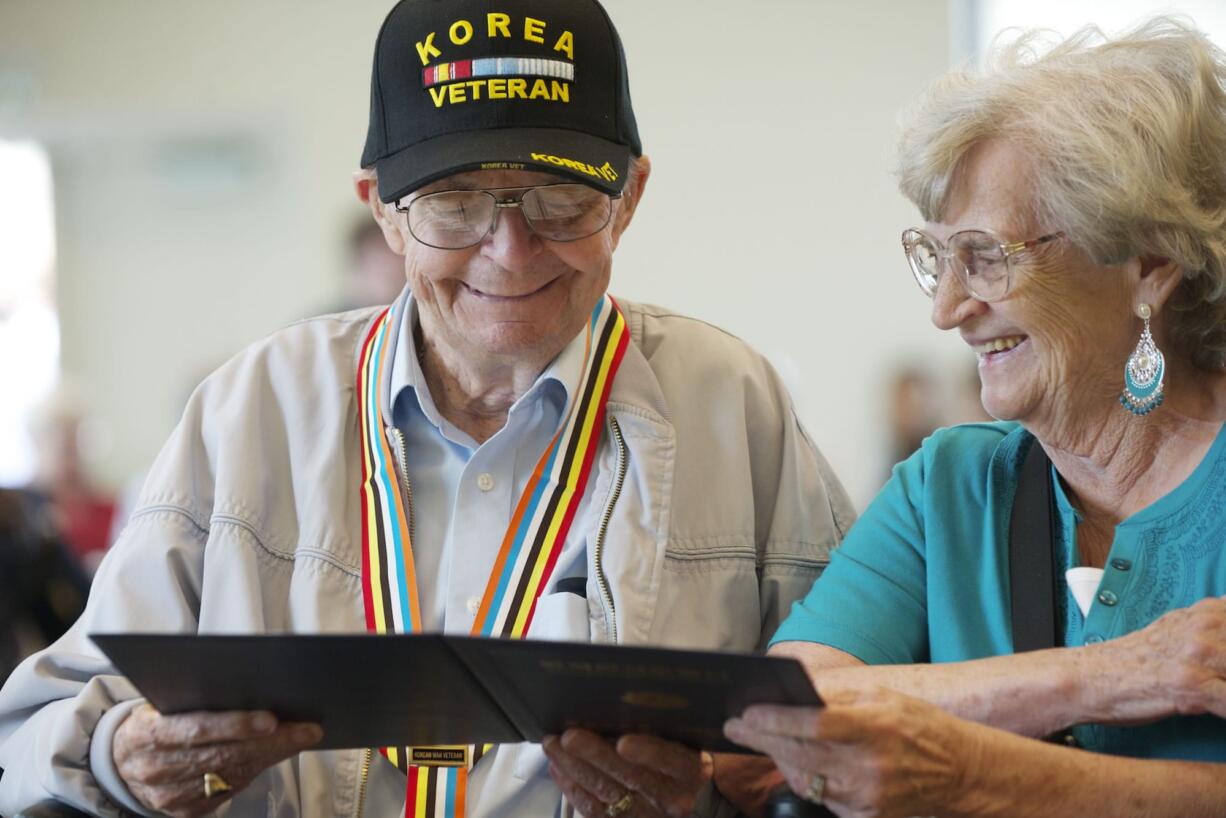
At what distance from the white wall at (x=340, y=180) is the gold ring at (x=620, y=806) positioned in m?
5.94

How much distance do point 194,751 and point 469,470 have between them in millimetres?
553

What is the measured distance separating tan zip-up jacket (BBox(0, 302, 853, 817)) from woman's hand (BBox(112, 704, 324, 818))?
5 cm

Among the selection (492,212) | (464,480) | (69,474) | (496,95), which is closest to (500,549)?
(464,480)

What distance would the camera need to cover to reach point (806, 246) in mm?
7781

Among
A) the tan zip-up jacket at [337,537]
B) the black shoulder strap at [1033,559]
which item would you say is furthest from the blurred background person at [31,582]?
the black shoulder strap at [1033,559]

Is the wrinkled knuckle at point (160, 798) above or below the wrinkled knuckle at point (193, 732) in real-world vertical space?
below

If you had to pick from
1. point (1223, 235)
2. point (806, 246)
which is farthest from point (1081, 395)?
point (806, 246)

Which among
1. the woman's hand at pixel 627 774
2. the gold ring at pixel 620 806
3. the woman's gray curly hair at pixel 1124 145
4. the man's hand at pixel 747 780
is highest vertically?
the woman's gray curly hair at pixel 1124 145

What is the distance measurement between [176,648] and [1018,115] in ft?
3.92

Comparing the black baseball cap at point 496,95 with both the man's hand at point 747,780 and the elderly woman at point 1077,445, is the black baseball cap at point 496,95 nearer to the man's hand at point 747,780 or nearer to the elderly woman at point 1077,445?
the elderly woman at point 1077,445

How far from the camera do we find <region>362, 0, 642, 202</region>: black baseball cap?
193cm

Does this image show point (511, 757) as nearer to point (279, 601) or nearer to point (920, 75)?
point (279, 601)

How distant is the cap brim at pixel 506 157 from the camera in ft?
6.24

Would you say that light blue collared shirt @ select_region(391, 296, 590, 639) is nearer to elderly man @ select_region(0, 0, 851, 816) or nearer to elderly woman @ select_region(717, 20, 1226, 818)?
elderly man @ select_region(0, 0, 851, 816)
